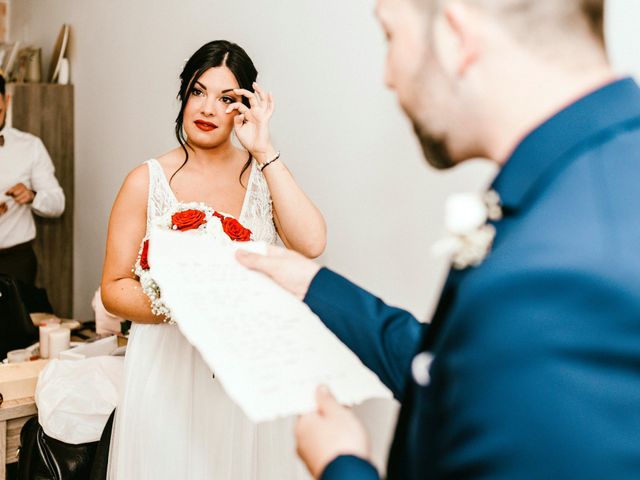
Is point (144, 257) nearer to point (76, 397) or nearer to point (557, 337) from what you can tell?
point (76, 397)

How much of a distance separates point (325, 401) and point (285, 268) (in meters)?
0.35

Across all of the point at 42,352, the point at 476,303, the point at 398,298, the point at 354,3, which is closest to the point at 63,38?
the point at 42,352

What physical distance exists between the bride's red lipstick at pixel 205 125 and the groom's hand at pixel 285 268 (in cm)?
93

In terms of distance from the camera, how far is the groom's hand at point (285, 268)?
1164 millimetres

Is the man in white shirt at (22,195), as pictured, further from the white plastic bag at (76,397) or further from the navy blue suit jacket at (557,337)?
the navy blue suit jacket at (557,337)

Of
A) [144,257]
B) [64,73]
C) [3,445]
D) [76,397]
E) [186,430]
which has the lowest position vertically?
[3,445]

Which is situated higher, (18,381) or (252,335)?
(252,335)

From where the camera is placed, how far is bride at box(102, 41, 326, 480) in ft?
6.31

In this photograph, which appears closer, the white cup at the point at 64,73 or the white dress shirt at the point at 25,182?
the white dress shirt at the point at 25,182

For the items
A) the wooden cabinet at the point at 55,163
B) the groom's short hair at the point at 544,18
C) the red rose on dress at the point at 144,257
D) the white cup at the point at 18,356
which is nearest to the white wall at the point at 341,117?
the red rose on dress at the point at 144,257

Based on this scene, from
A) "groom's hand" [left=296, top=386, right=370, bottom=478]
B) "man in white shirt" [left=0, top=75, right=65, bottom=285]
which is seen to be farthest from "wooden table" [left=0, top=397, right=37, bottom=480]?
"groom's hand" [left=296, top=386, right=370, bottom=478]

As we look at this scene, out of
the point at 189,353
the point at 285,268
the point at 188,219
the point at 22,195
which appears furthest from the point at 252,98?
the point at 22,195

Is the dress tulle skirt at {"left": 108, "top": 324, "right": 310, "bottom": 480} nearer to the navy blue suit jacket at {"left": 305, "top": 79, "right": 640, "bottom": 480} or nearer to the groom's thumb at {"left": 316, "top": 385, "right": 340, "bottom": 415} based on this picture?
the groom's thumb at {"left": 316, "top": 385, "right": 340, "bottom": 415}

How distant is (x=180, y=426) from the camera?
1955 mm
